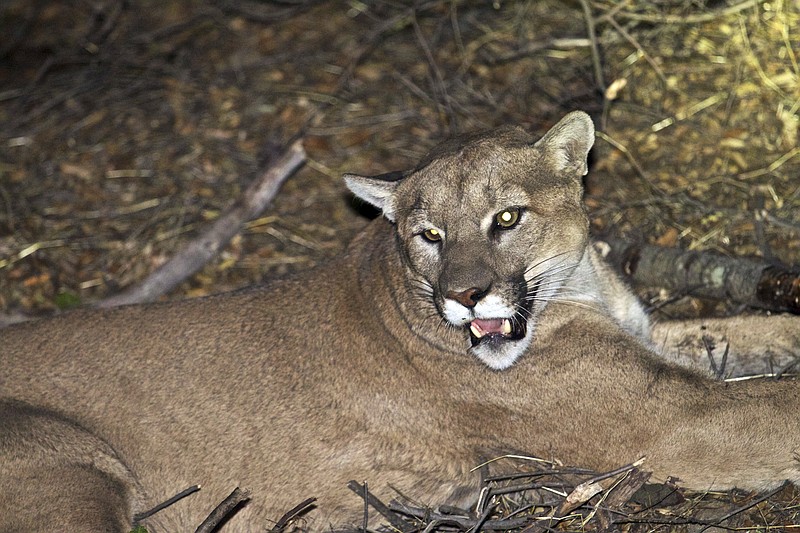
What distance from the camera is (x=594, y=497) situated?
17.6 feet

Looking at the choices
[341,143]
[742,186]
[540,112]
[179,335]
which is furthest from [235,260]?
[742,186]

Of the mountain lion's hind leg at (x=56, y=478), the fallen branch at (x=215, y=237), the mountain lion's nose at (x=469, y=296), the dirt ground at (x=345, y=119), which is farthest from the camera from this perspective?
the dirt ground at (x=345, y=119)

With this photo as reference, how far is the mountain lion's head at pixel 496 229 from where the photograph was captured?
5.10 meters

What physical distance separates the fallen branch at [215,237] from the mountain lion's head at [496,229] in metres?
2.86

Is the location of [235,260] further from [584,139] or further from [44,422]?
[584,139]

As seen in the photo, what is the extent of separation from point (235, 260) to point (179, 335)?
8.67 ft

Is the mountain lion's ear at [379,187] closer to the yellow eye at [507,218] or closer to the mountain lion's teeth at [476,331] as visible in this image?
the yellow eye at [507,218]

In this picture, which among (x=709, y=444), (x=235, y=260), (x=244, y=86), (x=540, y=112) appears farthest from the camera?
(x=244, y=86)

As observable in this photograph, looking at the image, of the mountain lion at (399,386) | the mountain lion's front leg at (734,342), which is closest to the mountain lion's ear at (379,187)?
the mountain lion at (399,386)


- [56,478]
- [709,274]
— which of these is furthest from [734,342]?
[56,478]

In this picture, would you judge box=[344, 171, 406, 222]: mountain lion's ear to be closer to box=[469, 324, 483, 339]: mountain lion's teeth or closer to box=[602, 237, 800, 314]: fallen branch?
box=[469, 324, 483, 339]: mountain lion's teeth

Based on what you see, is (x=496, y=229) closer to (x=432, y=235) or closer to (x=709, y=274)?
(x=432, y=235)

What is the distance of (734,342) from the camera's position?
624 centimetres

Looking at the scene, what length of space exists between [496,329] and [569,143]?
125cm
